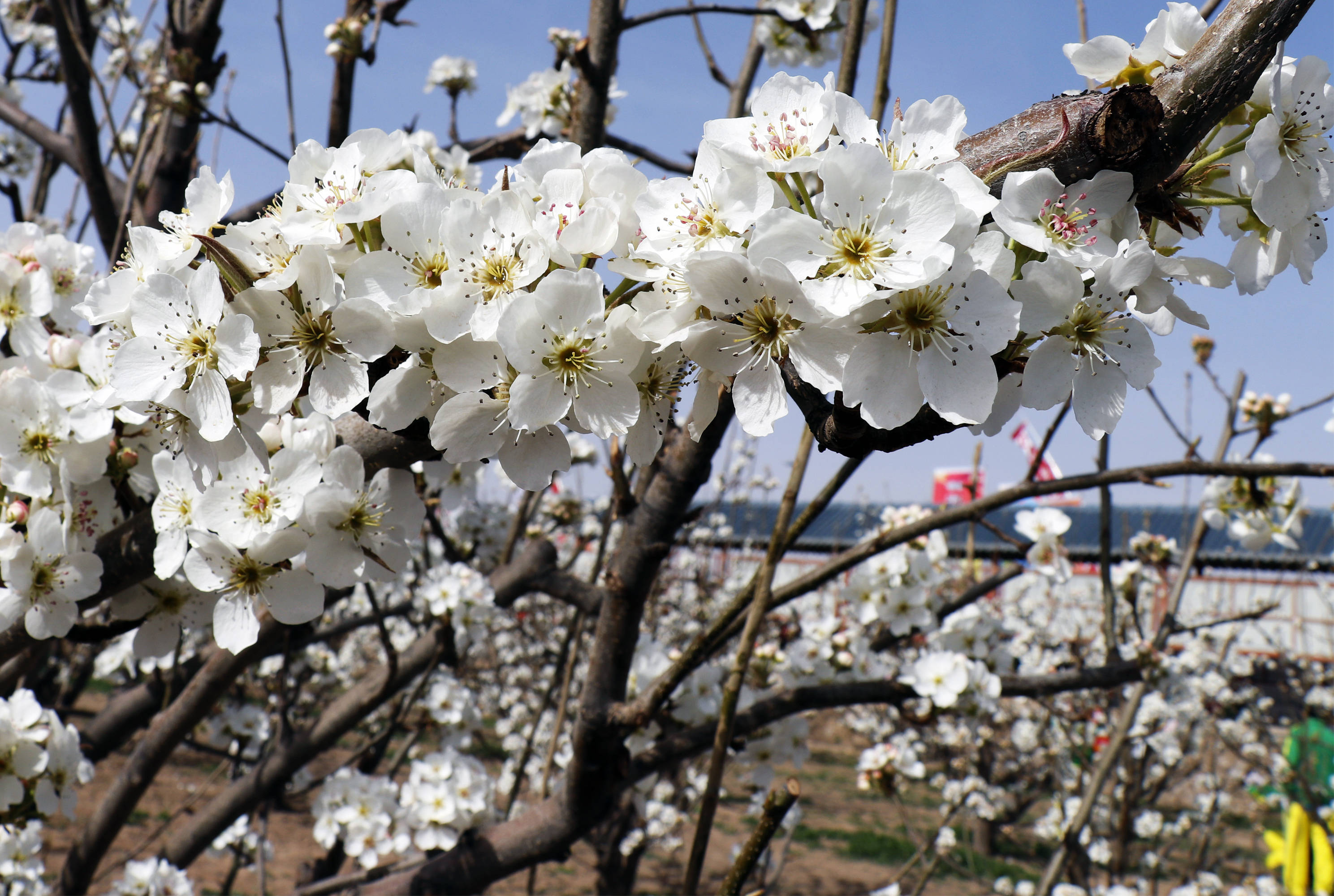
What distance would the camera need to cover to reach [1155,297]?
35.0 inches

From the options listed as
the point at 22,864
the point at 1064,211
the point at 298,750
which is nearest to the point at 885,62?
the point at 1064,211

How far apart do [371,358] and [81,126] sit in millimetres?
2482

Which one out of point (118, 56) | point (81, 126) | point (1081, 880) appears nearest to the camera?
point (81, 126)

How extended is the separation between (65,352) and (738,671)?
1.31 metres

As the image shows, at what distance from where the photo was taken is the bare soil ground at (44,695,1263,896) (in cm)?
682

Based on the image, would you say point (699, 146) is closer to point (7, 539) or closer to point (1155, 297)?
point (1155, 297)

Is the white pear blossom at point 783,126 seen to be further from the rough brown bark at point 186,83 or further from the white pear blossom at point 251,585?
the rough brown bark at point 186,83

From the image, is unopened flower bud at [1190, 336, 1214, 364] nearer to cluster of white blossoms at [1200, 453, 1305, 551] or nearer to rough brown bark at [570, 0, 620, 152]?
cluster of white blossoms at [1200, 453, 1305, 551]

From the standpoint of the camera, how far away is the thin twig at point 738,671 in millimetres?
1367

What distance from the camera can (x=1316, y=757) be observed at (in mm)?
8969

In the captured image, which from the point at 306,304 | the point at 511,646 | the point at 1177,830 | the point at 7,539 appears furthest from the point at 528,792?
the point at 306,304

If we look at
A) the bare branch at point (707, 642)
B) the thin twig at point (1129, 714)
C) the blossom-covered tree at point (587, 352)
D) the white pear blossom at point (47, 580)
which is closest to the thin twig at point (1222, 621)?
the thin twig at point (1129, 714)

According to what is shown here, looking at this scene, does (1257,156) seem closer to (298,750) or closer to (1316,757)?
(298,750)

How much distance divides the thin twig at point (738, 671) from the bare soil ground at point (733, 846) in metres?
4.36
